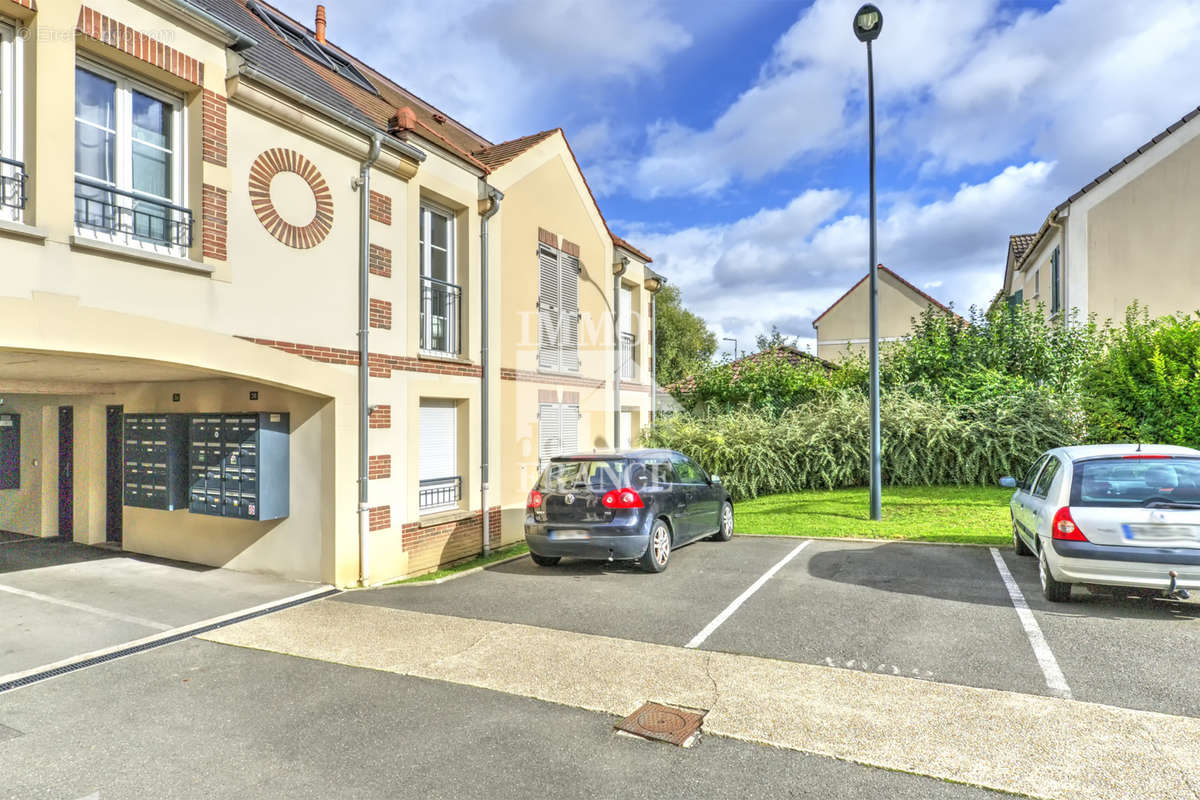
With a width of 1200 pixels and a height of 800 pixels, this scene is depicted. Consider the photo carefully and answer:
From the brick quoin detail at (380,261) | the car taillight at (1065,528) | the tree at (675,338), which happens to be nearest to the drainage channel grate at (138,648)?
the brick quoin detail at (380,261)

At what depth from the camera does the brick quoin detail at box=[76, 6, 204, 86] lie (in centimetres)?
576

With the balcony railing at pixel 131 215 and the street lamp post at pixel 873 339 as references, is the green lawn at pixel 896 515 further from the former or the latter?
the balcony railing at pixel 131 215

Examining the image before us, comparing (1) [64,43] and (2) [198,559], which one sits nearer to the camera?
(1) [64,43]

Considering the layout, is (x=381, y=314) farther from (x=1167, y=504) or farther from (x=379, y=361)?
(x=1167, y=504)

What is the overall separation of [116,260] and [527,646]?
481cm

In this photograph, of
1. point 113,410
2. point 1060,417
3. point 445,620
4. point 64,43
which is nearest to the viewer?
point 64,43

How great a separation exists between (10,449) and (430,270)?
319 inches

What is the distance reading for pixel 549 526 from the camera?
8.49 m

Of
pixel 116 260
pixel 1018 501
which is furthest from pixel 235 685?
pixel 1018 501

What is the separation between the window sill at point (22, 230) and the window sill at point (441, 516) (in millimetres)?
5341

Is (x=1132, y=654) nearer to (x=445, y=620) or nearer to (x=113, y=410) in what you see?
(x=445, y=620)

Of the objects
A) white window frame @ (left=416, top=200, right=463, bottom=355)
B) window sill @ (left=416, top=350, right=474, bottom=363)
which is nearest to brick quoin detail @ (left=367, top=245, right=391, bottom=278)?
white window frame @ (left=416, top=200, right=463, bottom=355)

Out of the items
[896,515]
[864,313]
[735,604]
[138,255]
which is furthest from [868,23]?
[864,313]

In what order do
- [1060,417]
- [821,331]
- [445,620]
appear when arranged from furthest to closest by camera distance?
[821,331], [1060,417], [445,620]
